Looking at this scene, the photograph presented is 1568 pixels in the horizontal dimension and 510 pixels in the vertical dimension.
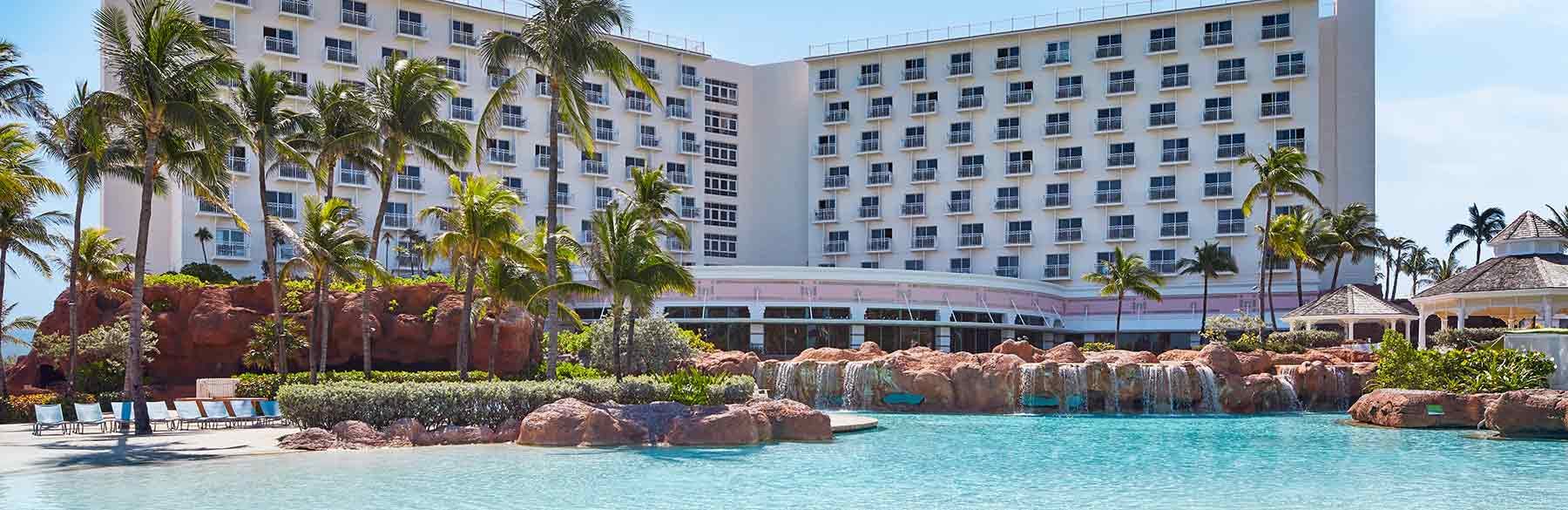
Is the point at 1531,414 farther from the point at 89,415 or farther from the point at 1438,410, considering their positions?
the point at 89,415

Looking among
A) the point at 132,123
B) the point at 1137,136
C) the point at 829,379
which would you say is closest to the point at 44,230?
the point at 132,123

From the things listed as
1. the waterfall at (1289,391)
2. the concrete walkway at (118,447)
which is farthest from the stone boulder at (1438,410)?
the concrete walkway at (118,447)

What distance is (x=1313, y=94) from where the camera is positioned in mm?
72000

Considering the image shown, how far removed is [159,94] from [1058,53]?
5856 cm

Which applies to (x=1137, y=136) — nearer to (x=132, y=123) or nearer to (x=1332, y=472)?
(x=1332, y=472)

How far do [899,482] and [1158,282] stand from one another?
1890 inches

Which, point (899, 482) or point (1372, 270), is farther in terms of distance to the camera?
point (1372, 270)

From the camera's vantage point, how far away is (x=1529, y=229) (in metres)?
45.6

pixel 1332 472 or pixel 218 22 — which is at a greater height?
pixel 218 22

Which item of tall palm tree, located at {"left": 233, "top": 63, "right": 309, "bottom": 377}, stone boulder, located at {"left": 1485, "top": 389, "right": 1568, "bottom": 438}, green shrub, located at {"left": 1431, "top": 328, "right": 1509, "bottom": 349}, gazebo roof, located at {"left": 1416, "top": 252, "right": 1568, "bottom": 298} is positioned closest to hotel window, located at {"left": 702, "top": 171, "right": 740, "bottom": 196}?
gazebo roof, located at {"left": 1416, "top": 252, "right": 1568, "bottom": 298}

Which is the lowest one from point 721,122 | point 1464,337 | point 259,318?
point 1464,337

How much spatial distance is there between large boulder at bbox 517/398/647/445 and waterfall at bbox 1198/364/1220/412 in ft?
70.6

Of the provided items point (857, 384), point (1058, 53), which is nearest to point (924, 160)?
point (1058, 53)

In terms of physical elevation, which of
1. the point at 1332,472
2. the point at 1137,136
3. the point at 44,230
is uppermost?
the point at 1137,136
